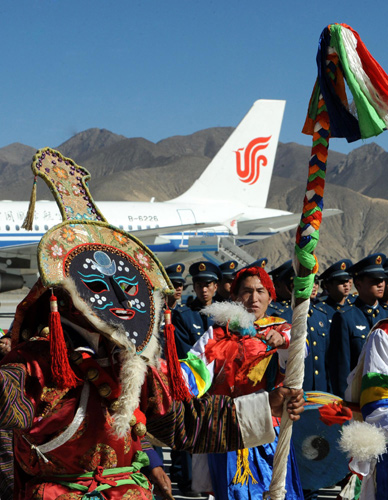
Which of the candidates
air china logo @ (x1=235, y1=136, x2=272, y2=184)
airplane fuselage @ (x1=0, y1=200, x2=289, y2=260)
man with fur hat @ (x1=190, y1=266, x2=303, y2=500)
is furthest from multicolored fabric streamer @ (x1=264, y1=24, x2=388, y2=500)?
air china logo @ (x1=235, y1=136, x2=272, y2=184)

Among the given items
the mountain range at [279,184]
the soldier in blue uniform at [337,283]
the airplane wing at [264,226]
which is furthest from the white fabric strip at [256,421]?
the mountain range at [279,184]

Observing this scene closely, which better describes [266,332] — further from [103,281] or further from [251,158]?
[251,158]

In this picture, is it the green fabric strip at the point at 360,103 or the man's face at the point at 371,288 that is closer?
the green fabric strip at the point at 360,103

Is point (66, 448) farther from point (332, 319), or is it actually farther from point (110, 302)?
point (332, 319)

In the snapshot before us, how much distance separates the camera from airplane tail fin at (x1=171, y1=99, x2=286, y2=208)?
89.2 ft

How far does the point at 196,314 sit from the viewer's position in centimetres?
597

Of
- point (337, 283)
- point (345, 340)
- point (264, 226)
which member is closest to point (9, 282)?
point (264, 226)

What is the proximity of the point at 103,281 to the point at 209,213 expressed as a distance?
75.2 feet

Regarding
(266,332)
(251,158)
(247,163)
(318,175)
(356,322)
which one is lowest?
(356,322)

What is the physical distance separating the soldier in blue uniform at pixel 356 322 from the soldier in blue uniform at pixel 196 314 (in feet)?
3.22

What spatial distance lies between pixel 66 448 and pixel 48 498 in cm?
15

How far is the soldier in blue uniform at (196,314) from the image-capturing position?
5875 millimetres

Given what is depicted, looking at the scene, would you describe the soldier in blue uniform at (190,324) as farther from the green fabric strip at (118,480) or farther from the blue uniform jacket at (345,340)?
the green fabric strip at (118,480)

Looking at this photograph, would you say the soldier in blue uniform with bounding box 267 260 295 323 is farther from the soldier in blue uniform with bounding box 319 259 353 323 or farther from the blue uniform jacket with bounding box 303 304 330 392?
the blue uniform jacket with bounding box 303 304 330 392
